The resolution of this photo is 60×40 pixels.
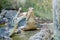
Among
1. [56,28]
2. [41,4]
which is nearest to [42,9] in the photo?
[41,4]

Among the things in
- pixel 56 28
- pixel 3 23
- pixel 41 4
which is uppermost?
pixel 56 28

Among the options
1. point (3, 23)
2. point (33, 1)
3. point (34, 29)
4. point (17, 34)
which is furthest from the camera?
point (33, 1)

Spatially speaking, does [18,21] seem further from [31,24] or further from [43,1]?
[43,1]

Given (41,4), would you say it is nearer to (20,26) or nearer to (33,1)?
(33,1)

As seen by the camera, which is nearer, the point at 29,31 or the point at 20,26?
the point at 29,31

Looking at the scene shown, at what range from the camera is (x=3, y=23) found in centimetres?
763

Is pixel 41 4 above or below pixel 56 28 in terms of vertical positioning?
below

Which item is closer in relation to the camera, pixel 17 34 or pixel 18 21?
pixel 17 34

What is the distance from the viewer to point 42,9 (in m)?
8.27

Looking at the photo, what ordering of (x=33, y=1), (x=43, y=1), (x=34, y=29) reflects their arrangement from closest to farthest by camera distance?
1. (x=34, y=29)
2. (x=43, y=1)
3. (x=33, y=1)

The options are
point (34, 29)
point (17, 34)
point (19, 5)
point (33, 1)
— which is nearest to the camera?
point (17, 34)

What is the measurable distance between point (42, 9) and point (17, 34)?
3.10 metres

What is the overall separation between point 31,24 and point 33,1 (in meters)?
3.31

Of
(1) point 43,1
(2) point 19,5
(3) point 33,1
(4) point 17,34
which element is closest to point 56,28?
(4) point 17,34
